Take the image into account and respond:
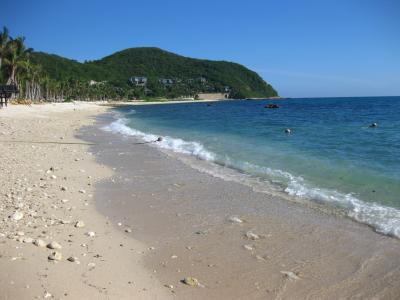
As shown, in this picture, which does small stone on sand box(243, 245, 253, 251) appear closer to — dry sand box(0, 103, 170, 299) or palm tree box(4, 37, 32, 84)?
dry sand box(0, 103, 170, 299)

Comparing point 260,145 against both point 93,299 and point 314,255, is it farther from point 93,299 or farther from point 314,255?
point 93,299

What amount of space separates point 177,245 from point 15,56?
6884cm

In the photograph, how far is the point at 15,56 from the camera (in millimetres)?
66250

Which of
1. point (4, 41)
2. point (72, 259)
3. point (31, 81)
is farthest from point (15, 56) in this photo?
point (72, 259)

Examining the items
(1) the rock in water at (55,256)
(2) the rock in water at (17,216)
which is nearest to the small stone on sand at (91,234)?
(1) the rock in water at (55,256)

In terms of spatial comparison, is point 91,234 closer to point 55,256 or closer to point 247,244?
point 55,256

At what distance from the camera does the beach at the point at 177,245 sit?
5.17m

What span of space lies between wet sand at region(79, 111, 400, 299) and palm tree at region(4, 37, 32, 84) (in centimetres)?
6360

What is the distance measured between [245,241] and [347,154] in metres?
12.3

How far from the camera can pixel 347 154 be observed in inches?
700

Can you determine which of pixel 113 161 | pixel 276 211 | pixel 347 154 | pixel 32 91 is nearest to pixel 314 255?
pixel 276 211

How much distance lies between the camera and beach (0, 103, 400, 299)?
517cm

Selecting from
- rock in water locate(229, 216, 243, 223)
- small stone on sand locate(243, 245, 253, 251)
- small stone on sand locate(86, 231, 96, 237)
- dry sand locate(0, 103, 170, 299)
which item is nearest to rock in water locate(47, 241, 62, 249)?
dry sand locate(0, 103, 170, 299)

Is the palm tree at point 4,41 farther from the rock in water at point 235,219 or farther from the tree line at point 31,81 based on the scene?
the rock in water at point 235,219
